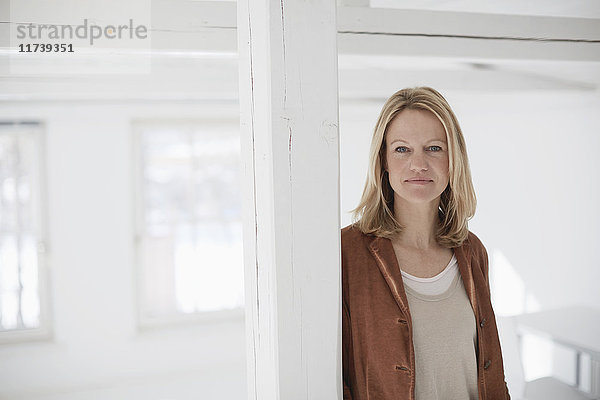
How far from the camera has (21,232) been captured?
13.5ft

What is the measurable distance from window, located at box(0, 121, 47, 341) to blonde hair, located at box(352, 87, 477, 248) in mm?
3572

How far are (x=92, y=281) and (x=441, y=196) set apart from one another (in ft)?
11.8

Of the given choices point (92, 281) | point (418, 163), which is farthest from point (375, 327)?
point (92, 281)

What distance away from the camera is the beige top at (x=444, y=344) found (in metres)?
1.04

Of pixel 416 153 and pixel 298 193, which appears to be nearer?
pixel 298 193

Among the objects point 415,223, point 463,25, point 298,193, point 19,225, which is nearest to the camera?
point 298,193

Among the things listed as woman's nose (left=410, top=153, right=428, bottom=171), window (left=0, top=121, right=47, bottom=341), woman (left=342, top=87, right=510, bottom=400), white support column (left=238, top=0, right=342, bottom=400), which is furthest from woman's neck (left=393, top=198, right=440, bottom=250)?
window (left=0, top=121, right=47, bottom=341)

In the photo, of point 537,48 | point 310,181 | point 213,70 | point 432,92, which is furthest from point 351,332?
point 213,70

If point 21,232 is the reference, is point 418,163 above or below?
above

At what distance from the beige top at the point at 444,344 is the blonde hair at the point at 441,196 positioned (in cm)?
12

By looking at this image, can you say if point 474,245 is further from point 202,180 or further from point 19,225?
point 19,225

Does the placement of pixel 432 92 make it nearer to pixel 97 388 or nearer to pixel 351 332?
pixel 351 332

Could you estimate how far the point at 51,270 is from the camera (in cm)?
411

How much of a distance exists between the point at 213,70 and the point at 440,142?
128 cm
